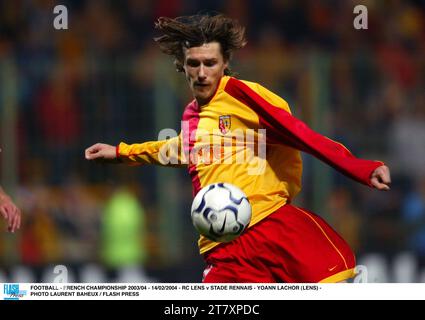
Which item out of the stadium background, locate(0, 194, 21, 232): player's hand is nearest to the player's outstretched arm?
locate(0, 194, 21, 232): player's hand

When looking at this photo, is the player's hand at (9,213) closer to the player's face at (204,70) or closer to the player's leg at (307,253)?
the player's face at (204,70)

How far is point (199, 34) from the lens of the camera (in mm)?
5730

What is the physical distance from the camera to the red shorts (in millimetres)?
5492

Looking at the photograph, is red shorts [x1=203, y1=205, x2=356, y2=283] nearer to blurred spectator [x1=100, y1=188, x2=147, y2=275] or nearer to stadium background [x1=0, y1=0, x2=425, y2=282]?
stadium background [x1=0, y1=0, x2=425, y2=282]

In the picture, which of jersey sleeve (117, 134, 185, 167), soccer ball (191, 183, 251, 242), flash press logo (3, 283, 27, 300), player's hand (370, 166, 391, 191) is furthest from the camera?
flash press logo (3, 283, 27, 300)

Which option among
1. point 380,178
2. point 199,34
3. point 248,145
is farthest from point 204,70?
point 380,178

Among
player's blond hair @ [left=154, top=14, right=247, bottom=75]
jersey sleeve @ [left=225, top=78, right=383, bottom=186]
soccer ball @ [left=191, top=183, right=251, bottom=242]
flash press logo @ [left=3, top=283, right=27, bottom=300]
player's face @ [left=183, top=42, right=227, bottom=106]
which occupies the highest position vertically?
player's blond hair @ [left=154, top=14, right=247, bottom=75]

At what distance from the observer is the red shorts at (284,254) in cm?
549

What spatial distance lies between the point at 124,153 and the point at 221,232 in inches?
38.5

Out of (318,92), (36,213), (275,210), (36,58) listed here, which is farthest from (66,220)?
(275,210)

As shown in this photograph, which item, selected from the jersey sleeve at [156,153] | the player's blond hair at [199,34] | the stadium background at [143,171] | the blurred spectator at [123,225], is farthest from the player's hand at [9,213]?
the blurred spectator at [123,225]

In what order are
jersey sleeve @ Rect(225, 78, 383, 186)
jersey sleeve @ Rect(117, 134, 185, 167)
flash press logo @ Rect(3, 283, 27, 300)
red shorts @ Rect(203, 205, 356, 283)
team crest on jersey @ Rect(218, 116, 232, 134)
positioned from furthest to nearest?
flash press logo @ Rect(3, 283, 27, 300)
jersey sleeve @ Rect(117, 134, 185, 167)
team crest on jersey @ Rect(218, 116, 232, 134)
red shorts @ Rect(203, 205, 356, 283)
jersey sleeve @ Rect(225, 78, 383, 186)

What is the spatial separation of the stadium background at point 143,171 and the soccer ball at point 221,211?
3753 mm

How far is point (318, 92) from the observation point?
956 centimetres
